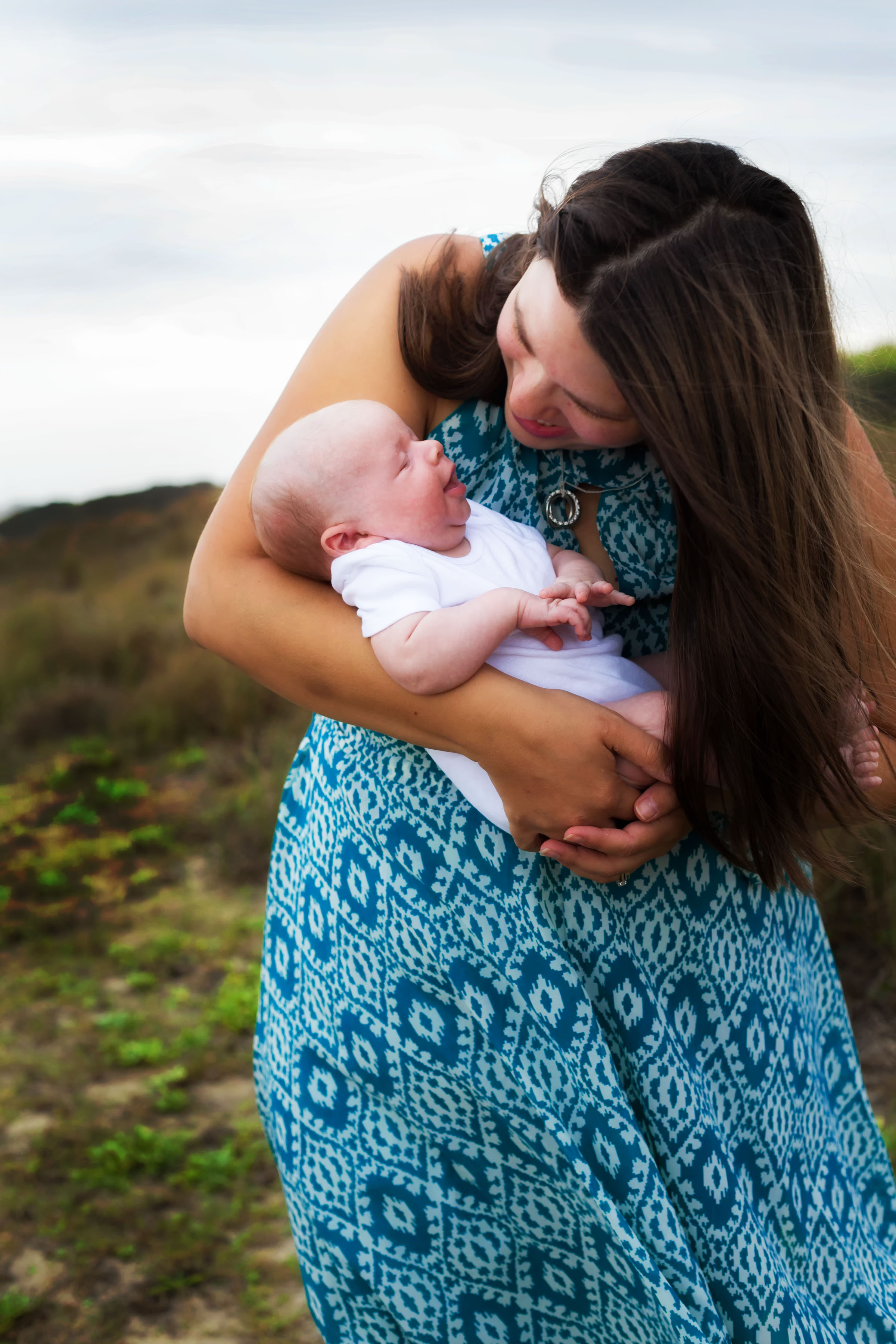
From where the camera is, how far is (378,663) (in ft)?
4.50

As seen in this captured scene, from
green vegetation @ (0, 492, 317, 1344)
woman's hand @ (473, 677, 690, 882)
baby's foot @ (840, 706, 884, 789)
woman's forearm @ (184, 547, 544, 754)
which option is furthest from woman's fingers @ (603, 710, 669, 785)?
green vegetation @ (0, 492, 317, 1344)

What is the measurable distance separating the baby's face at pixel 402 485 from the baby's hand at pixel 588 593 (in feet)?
0.56

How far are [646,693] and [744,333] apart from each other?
44 centimetres

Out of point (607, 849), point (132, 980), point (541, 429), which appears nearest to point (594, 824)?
point (607, 849)

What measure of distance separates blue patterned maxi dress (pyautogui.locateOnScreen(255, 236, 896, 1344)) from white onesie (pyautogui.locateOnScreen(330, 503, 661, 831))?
0.05 meters

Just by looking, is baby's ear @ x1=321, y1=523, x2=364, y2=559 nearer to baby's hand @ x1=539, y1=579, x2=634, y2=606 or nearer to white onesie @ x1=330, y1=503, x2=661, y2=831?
white onesie @ x1=330, y1=503, x2=661, y2=831

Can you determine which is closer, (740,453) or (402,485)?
(740,453)

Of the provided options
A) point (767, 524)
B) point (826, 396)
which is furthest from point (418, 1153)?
point (826, 396)

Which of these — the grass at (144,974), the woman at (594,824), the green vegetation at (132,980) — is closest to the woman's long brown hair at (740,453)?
the woman at (594,824)

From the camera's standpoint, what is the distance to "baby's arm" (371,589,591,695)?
1306 mm

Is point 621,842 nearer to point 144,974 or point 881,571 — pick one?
point 881,571

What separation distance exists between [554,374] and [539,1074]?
0.84m

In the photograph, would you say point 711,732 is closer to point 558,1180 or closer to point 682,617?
point 682,617

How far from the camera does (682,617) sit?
4.35ft
